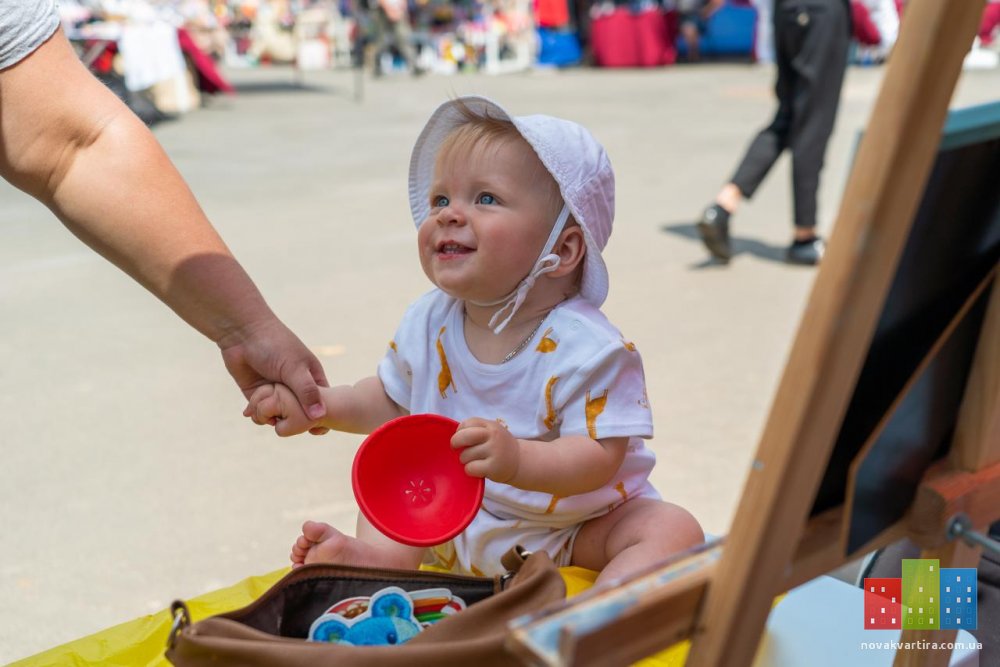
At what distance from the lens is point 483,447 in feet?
4.45

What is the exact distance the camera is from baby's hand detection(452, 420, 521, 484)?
1353mm

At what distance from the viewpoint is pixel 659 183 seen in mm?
7109

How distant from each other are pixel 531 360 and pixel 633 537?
0.32 metres

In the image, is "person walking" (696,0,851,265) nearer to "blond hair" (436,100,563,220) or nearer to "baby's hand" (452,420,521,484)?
"blond hair" (436,100,563,220)

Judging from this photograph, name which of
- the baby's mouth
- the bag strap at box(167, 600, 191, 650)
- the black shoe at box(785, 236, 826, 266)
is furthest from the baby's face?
the black shoe at box(785, 236, 826, 266)

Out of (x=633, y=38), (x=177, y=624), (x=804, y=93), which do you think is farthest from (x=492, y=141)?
(x=633, y=38)

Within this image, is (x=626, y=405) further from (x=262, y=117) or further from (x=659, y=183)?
(x=262, y=117)

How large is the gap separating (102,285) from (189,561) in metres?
2.76

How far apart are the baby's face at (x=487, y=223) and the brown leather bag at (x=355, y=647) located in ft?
1.51

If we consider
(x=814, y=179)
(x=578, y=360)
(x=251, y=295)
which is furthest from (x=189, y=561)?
(x=814, y=179)

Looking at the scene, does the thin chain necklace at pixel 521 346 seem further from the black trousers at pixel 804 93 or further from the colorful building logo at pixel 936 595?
the black trousers at pixel 804 93

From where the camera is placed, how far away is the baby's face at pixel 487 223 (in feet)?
5.31

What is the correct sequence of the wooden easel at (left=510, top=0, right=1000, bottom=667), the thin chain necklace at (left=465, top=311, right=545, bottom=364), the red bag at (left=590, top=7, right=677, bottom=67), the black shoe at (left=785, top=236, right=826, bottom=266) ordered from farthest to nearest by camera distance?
the red bag at (left=590, top=7, right=677, bottom=67) → the black shoe at (left=785, top=236, right=826, bottom=266) → the thin chain necklace at (left=465, top=311, right=545, bottom=364) → the wooden easel at (left=510, top=0, right=1000, bottom=667)

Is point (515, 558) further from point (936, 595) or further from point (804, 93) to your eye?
point (804, 93)
